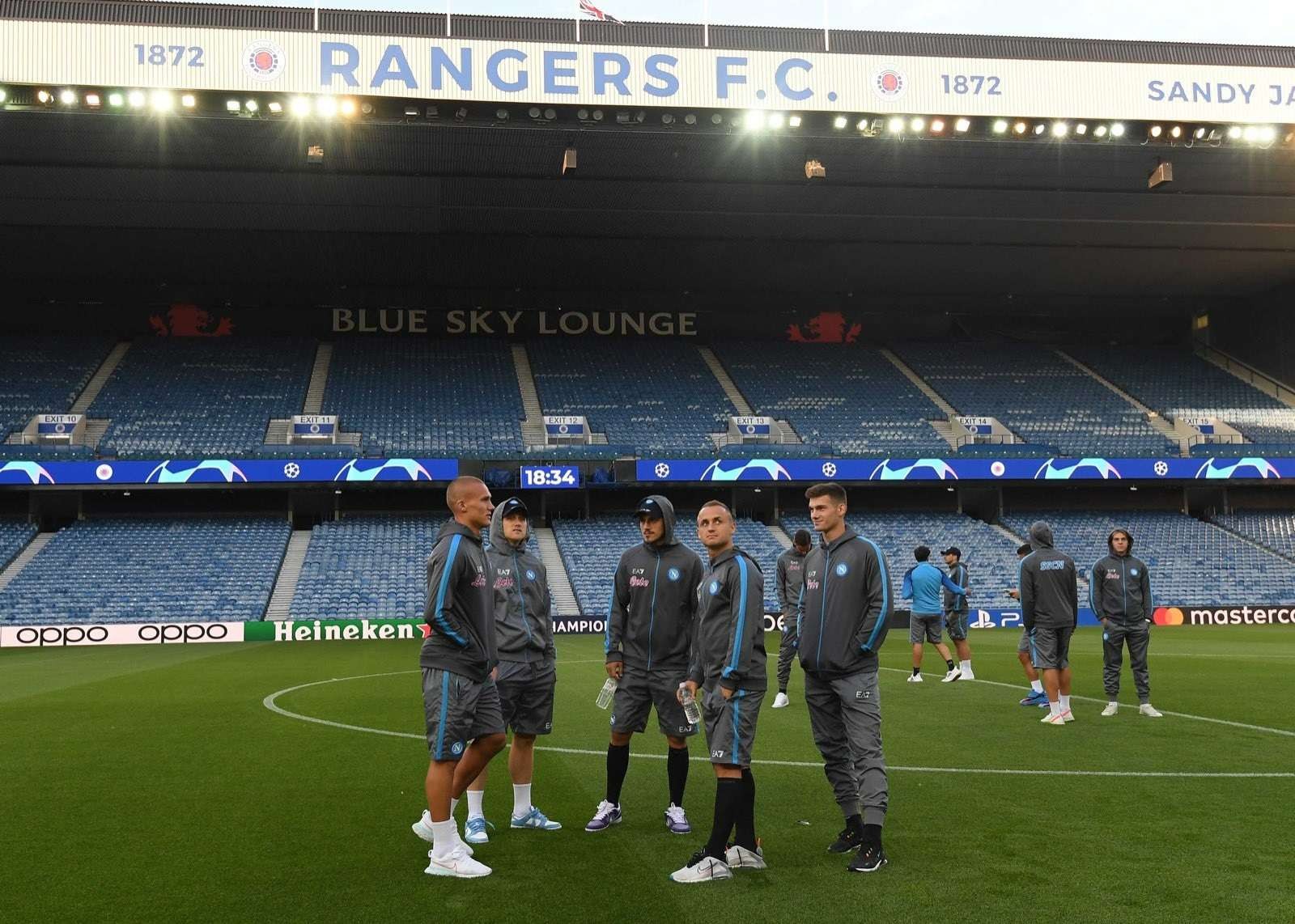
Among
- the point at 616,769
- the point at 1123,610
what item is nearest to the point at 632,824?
the point at 616,769

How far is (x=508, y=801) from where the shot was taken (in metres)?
8.27

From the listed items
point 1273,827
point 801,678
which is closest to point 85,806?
point 1273,827

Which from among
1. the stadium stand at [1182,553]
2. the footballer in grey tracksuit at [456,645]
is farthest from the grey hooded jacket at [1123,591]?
the stadium stand at [1182,553]

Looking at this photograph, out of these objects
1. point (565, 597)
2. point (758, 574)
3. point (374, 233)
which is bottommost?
point (565, 597)

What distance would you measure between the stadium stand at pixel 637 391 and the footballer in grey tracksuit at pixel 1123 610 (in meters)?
27.2

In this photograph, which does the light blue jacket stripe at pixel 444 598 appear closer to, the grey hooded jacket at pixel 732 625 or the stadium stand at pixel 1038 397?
the grey hooded jacket at pixel 732 625

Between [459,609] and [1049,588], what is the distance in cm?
760

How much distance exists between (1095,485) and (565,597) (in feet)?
72.9

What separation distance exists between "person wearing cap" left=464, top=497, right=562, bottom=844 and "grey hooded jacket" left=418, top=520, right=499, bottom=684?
66 cm

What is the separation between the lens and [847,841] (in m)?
6.68

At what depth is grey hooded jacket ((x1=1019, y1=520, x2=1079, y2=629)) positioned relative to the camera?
11.8 metres

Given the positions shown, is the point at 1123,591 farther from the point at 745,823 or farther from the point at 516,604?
the point at 516,604

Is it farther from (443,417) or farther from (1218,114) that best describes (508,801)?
(443,417)

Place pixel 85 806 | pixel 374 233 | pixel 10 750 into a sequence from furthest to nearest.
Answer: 1. pixel 374 233
2. pixel 10 750
3. pixel 85 806
